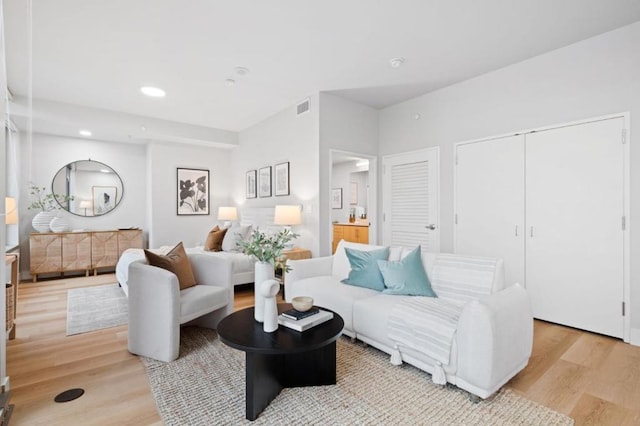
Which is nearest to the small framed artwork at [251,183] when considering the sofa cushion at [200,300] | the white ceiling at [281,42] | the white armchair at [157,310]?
the white ceiling at [281,42]

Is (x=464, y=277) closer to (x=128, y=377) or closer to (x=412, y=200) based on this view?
(x=412, y=200)

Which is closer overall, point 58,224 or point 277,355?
point 277,355

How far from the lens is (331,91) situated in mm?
4191

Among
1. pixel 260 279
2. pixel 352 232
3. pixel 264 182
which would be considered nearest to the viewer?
pixel 260 279

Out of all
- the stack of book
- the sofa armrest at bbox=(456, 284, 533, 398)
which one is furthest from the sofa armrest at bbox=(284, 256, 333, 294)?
the sofa armrest at bbox=(456, 284, 533, 398)

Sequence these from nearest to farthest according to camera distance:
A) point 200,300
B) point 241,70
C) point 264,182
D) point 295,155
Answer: point 200,300 → point 241,70 → point 295,155 → point 264,182

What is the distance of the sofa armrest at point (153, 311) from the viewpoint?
7.64 ft

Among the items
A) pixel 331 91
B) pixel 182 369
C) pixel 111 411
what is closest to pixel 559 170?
pixel 331 91

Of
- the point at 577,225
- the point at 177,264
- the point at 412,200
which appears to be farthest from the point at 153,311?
the point at 577,225

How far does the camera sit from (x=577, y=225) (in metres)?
3.01

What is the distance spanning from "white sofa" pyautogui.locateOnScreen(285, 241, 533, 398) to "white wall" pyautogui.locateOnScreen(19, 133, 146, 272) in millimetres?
4739

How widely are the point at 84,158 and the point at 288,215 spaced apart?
4.19 m

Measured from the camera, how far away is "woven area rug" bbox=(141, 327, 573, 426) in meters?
1.70

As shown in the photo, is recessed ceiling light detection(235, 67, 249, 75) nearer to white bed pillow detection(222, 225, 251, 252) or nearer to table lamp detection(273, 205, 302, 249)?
table lamp detection(273, 205, 302, 249)
